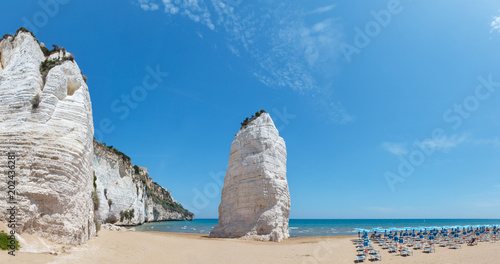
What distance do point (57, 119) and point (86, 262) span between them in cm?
654

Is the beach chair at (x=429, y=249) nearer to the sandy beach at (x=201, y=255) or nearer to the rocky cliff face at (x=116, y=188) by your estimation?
the sandy beach at (x=201, y=255)

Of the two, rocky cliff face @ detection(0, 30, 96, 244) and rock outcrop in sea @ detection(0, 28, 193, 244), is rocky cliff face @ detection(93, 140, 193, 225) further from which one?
rocky cliff face @ detection(0, 30, 96, 244)

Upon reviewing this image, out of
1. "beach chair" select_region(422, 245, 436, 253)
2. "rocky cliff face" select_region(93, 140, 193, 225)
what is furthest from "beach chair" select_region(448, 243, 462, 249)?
"rocky cliff face" select_region(93, 140, 193, 225)

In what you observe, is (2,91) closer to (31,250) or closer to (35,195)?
(35,195)

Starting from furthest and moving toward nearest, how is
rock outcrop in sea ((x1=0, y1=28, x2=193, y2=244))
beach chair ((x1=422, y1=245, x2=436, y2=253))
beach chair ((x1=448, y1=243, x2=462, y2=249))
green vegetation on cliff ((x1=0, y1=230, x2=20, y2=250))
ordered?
beach chair ((x1=448, y1=243, x2=462, y2=249)) < beach chair ((x1=422, y1=245, x2=436, y2=253)) < rock outcrop in sea ((x1=0, y1=28, x2=193, y2=244)) < green vegetation on cliff ((x1=0, y1=230, x2=20, y2=250))

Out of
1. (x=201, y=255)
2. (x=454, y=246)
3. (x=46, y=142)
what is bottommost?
(x=454, y=246)

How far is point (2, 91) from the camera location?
517 inches

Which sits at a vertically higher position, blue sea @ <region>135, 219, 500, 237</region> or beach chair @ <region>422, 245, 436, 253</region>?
beach chair @ <region>422, 245, 436, 253</region>

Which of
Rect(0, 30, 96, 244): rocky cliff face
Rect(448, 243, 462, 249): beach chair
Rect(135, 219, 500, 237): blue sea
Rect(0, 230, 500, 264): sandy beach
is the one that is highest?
Rect(0, 30, 96, 244): rocky cliff face

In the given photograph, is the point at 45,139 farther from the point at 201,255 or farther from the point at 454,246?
the point at 454,246

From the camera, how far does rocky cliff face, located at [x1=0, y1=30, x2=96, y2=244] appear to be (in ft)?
36.2

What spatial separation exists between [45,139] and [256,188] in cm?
1514

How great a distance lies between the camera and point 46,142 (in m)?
12.0

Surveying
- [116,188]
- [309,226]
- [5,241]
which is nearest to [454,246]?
[5,241]
